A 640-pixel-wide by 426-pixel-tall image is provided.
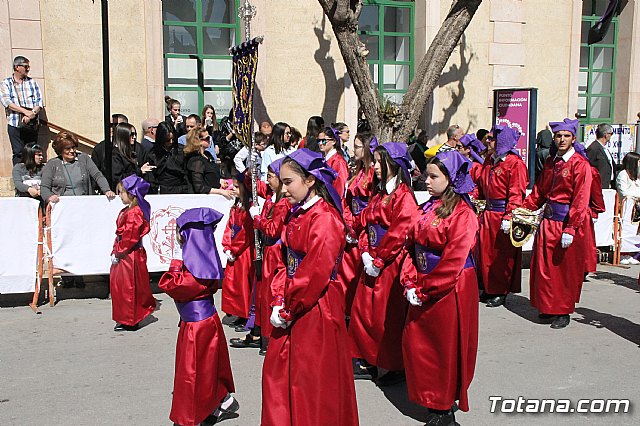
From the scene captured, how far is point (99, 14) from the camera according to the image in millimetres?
10688

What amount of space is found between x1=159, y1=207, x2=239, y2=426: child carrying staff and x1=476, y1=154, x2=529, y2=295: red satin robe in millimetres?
4404

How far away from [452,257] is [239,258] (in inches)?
111

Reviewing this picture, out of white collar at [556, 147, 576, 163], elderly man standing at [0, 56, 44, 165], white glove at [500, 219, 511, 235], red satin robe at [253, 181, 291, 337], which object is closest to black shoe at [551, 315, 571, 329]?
white glove at [500, 219, 511, 235]

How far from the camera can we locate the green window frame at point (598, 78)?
49.3 feet

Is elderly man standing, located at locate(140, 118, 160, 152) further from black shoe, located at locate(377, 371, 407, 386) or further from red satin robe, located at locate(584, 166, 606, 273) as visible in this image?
red satin robe, located at locate(584, 166, 606, 273)

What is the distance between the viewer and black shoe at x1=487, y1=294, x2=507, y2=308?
804cm

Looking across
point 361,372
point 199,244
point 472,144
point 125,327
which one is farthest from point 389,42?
point 199,244

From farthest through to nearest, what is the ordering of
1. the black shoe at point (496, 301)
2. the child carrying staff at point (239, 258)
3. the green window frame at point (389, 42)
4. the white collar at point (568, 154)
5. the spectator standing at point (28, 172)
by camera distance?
1. the green window frame at point (389, 42)
2. the spectator standing at point (28, 172)
3. the black shoe at point (496, 301)
4. the white collar at point (568, 154)
5. the child carrying staff at point (239, 258)

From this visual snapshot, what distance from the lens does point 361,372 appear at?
5805 millimetres

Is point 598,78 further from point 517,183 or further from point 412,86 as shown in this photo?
point 517,183

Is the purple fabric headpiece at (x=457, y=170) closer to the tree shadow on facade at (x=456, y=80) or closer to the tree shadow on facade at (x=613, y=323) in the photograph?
the tree shadow on facade at (x=613, y=323)

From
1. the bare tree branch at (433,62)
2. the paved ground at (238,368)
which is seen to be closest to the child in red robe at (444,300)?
the paved ground at (238,368)

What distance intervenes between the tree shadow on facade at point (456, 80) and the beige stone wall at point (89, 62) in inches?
222

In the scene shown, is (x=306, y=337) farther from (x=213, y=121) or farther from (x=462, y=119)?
(x=462, y=119)
